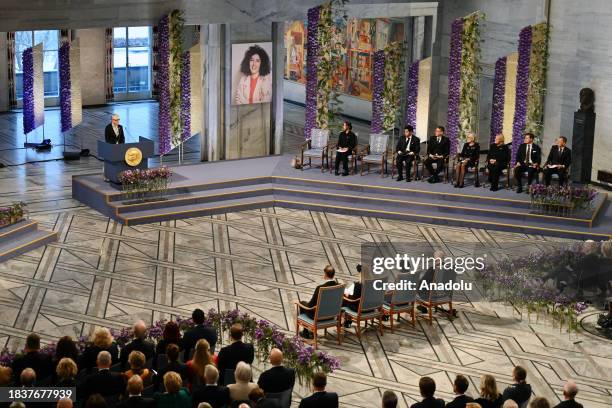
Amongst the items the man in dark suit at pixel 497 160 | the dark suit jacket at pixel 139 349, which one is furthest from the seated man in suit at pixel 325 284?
the man in dark suit at pixel 497 160

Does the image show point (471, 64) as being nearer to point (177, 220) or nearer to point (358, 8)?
point (358, 8)

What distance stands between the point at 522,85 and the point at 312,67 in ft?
12.7

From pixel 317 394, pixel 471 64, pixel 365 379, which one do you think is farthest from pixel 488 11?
pixel 317 394

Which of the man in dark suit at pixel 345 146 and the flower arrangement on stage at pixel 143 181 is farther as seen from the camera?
the man in dark suit at pixel 345 146

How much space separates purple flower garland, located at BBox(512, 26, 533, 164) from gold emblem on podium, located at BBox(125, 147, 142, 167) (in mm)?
6723

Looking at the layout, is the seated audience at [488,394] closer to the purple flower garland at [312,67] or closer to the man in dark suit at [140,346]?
the man in dark suit at [140,346]

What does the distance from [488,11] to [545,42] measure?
69.8 inches

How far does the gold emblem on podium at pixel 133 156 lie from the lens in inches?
635

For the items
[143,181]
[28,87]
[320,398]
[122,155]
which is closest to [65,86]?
[28,87]

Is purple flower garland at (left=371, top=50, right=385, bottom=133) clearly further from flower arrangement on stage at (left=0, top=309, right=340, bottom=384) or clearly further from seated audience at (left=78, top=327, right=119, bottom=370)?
seated audience at (left=78, top=327, right=119, bottom=370)

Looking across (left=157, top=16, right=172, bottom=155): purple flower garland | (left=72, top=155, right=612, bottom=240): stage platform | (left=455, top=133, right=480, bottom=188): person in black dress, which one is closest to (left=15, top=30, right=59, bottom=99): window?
(left=157, top=16, right=172, bottom=155): purple flower garland

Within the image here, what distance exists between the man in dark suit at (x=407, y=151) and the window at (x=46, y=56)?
35.1 feet

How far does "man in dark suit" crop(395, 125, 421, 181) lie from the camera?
17266 millimetres

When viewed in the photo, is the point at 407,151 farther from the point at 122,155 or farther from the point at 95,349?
the point at 95,349
